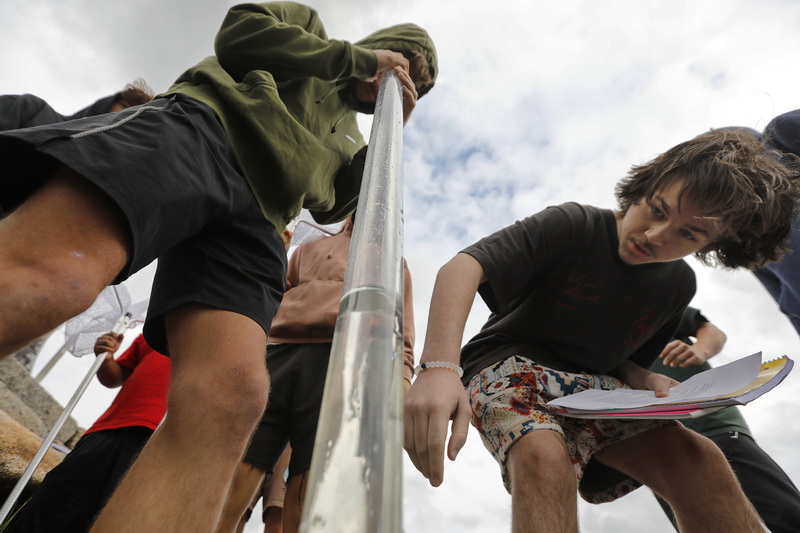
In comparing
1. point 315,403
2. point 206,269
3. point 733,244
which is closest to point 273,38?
point 206,269

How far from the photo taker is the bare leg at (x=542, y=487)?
0.92 meters

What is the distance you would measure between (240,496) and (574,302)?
1.07 meters

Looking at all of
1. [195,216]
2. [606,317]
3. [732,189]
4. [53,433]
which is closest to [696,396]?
[606,317]

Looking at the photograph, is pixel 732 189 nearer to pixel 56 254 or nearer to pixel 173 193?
pixel 173 193

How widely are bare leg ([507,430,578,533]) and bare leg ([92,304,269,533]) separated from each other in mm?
550

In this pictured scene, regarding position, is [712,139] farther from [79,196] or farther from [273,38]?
[79,196]

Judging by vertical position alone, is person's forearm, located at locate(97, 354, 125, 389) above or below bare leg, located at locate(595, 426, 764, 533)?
above

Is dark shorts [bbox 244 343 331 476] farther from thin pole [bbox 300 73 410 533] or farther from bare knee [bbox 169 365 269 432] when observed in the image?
thin pole [bbox 300 73 410 533]

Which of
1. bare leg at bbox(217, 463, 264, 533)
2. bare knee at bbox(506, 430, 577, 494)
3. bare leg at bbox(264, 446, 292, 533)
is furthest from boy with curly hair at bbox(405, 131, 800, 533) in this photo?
bare leg at bbox(264, 446, 292, 533)

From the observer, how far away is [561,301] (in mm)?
1360

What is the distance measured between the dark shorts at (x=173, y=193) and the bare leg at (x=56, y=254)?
0.11ft

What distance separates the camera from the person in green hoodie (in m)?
0.61

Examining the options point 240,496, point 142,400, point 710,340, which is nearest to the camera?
point 240,496

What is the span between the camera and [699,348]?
73.7 inches
